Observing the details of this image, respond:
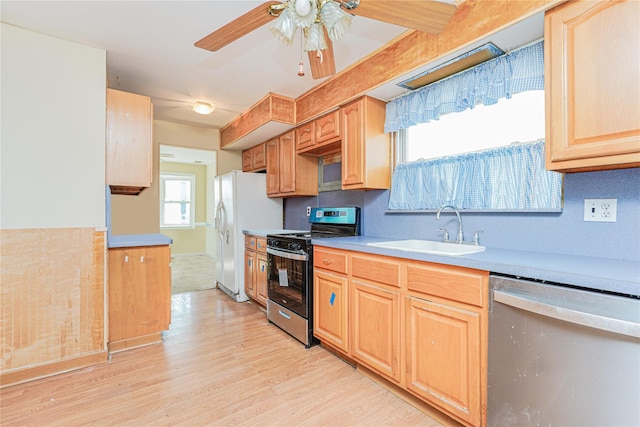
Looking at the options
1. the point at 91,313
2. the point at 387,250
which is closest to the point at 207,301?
the point at 91,313

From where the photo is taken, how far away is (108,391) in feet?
6.23

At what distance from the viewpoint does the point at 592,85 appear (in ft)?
4.15

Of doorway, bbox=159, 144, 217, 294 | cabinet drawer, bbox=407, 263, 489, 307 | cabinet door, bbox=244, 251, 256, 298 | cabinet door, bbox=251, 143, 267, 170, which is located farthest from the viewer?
doorway, bbox=159, 144, 217, 294

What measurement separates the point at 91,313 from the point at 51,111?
5.00 feet

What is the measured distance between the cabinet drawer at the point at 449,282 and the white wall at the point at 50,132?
92.9 inches

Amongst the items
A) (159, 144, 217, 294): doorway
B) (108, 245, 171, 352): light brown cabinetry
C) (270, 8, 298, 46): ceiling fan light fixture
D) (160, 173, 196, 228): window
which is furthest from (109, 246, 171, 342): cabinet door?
(160, 173, 196, 228): window

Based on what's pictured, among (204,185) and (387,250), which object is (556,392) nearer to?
(387,250)

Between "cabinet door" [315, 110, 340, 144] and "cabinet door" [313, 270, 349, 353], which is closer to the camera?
"cabinet door" [313, 270, 349, 353]

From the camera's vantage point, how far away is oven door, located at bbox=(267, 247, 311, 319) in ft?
8.38

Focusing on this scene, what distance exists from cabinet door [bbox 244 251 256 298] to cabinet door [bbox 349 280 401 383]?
1774 mm

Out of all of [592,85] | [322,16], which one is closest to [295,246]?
[322,16]

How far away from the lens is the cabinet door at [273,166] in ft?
12.3

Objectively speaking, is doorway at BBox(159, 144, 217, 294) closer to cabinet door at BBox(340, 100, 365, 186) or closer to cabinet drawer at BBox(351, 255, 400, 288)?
cabinet door at BBox(340, 100, 365, 186)

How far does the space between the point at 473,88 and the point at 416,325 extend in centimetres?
155
